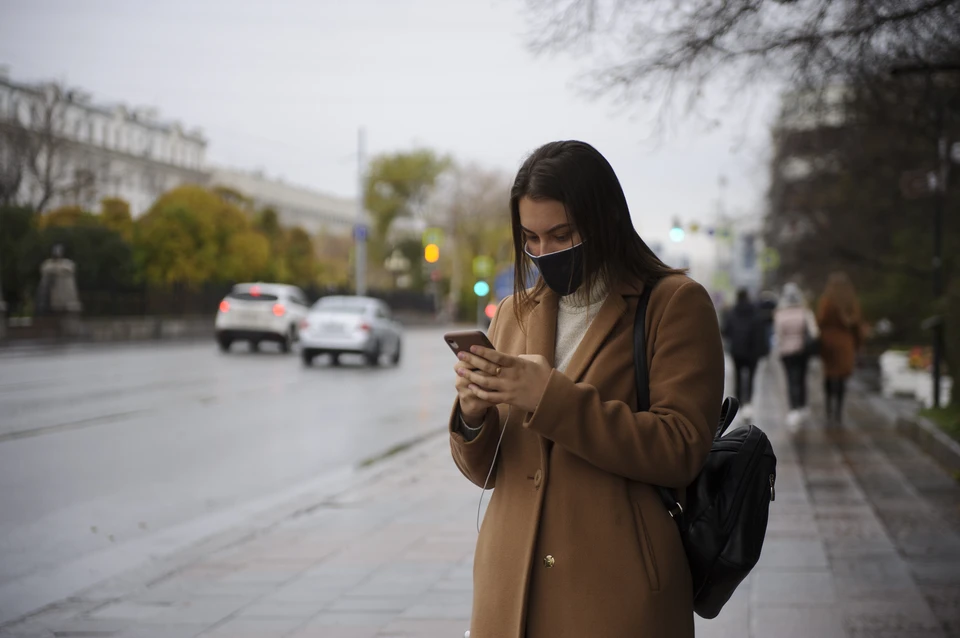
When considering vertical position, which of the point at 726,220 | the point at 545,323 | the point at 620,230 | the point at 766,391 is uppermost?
the point at 726,220

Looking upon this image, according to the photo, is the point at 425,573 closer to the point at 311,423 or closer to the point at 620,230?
the point at 620,230

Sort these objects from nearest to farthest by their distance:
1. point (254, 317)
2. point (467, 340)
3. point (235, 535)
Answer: point (467, 340) → point (235, 535) → point (254, 317)

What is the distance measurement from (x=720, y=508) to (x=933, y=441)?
9737 mm

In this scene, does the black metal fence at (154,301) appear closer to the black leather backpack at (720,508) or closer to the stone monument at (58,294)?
the stone monument at (58,294)

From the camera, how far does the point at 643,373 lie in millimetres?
2398

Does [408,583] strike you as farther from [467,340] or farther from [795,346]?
[795,346]

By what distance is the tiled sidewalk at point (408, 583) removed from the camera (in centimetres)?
514

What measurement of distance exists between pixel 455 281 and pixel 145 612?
78.2 m

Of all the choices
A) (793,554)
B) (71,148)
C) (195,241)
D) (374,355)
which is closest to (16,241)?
(71,148)

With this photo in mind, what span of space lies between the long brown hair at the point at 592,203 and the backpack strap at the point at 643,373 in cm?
9

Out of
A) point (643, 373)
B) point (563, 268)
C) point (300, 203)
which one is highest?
point (300, 203)

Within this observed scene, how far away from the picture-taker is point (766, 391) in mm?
21359

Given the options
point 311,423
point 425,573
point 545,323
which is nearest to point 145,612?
point 425,573

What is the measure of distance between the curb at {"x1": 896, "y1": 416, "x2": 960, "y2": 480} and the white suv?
19.0 meters
